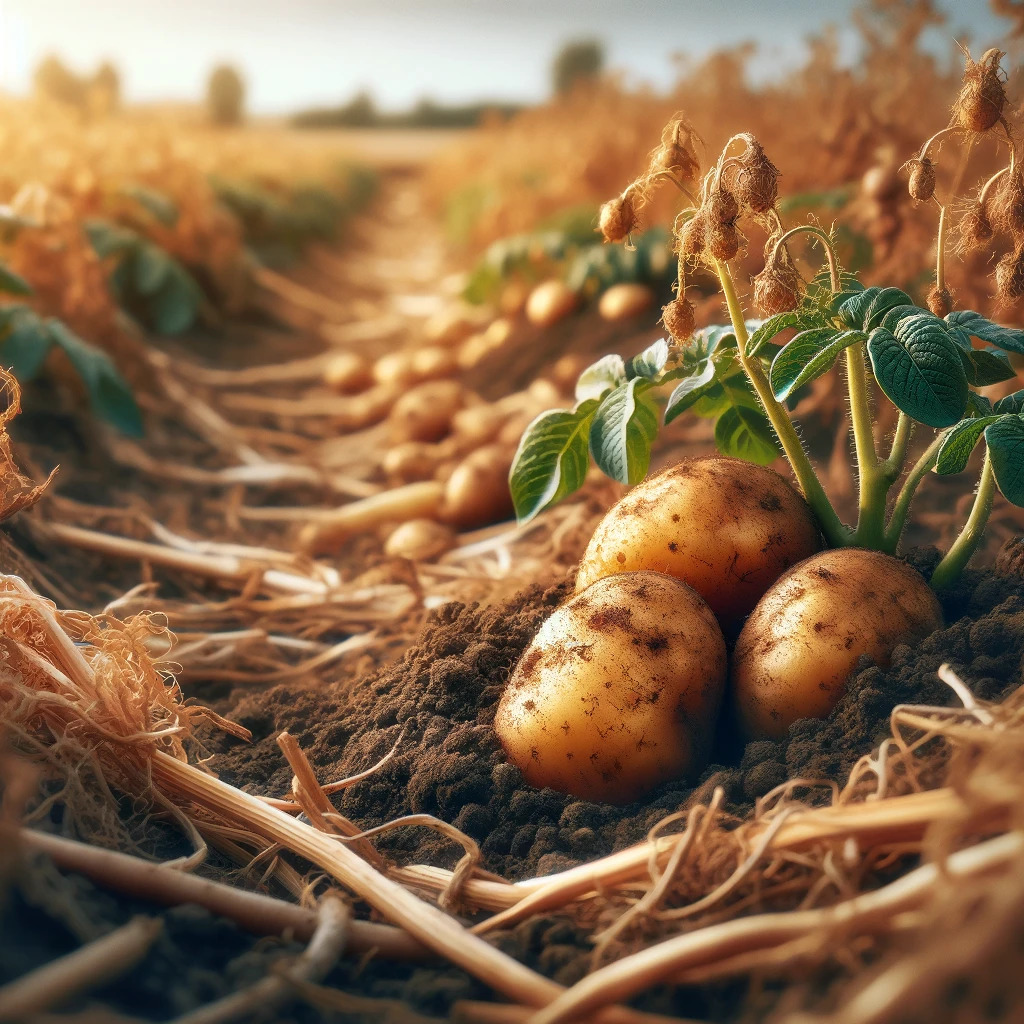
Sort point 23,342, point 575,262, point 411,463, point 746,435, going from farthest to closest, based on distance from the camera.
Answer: point 575,262, point 411,463, point 23,342, point 746,435

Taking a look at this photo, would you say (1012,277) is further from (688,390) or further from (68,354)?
(68,354)

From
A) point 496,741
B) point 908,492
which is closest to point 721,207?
point 908,492

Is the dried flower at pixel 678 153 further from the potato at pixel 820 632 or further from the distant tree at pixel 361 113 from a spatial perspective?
the distant tree at pixel 361 113

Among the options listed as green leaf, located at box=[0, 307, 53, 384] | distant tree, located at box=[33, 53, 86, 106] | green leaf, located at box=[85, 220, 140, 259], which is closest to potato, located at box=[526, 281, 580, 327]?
green leaf, located at box=[85, 220, 140, 259]

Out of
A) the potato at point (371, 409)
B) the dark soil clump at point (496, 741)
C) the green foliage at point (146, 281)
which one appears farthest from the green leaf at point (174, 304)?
the dark soil clump at point (496, 741)

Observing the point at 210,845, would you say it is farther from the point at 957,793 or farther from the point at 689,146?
the point at 689,146
